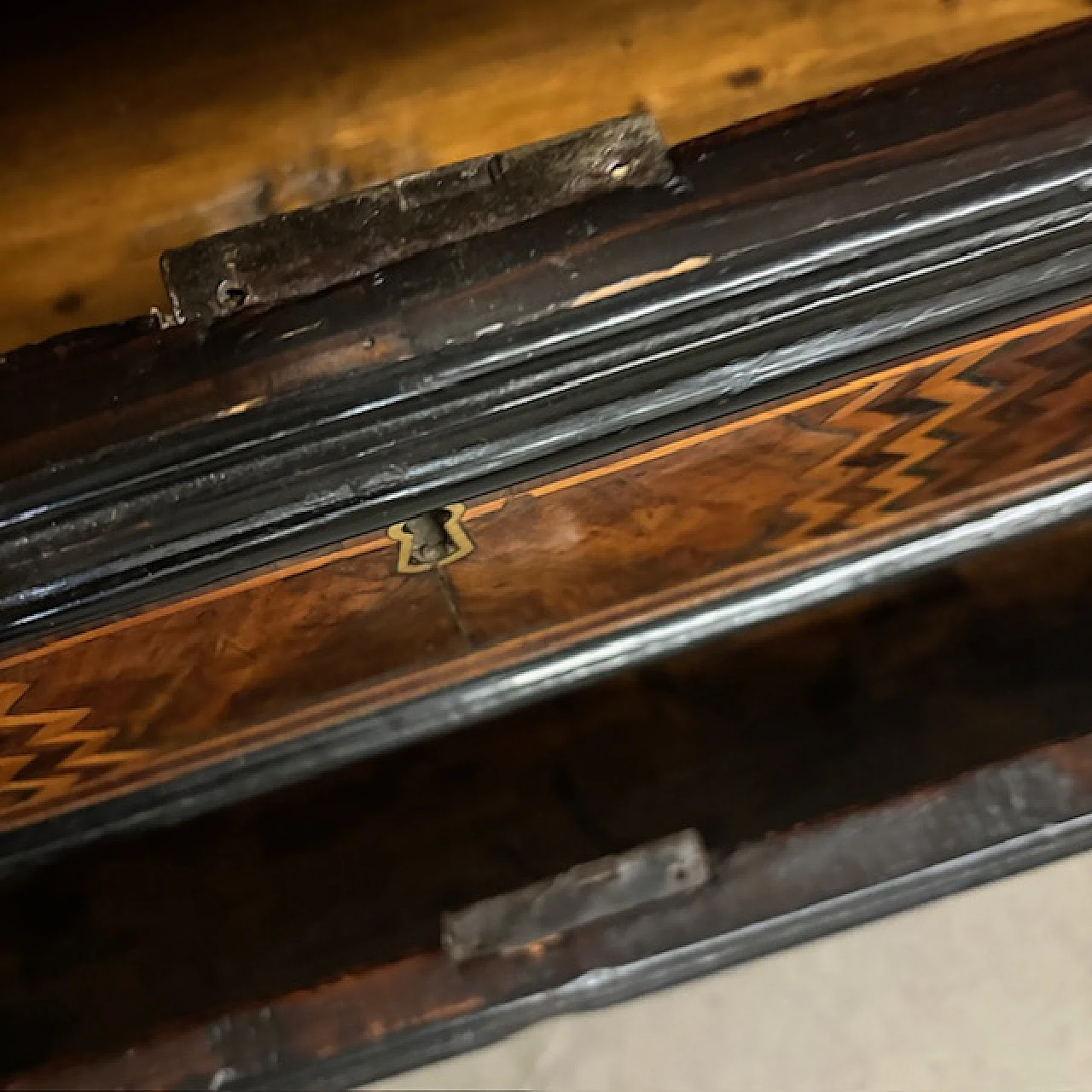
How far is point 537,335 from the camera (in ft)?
1.85

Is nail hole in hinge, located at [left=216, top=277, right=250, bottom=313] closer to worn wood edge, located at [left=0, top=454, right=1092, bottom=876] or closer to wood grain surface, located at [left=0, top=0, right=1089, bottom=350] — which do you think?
wood grain surface, located at [left=0, top=0, right=1089, bottom=350]

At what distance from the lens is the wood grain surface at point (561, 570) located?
2.26ft

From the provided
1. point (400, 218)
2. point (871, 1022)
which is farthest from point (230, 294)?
point (871, 1022)

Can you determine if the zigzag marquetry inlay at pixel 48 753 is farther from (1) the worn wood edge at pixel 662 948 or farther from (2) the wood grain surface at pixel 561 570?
(1) the worn wood edge at pixel 662 948

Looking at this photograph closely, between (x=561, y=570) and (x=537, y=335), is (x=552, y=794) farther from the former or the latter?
(x=537, y=335)

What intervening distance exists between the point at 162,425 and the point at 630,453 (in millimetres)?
268

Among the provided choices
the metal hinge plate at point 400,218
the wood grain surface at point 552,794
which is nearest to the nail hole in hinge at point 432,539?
the metal hinge plate at point 400,218

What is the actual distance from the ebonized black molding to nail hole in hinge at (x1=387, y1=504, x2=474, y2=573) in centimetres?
8

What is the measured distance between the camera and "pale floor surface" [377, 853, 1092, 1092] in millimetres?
703

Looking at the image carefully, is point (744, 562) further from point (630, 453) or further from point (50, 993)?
point (50, 993)

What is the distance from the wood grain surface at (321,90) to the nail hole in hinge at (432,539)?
0.67 ft

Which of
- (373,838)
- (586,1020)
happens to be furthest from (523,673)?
(586,1020)

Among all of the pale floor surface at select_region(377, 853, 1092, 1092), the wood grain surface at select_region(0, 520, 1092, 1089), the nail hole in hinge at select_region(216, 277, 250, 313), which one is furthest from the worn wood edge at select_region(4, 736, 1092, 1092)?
the nail hole in hinge at select_region(216, 277, 250, 313)

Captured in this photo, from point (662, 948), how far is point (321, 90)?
59cm
